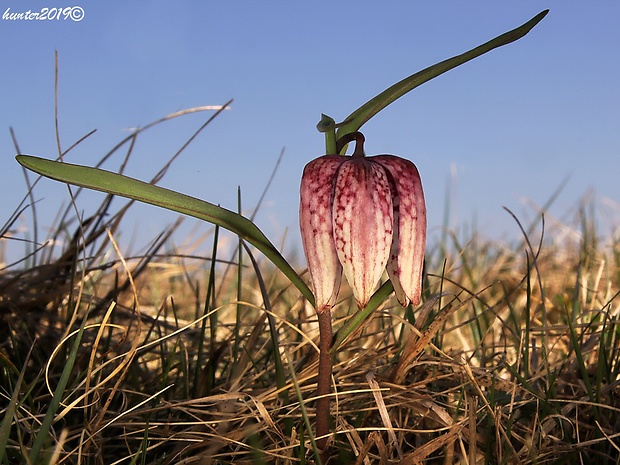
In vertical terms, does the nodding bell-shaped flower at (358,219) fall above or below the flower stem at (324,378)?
above

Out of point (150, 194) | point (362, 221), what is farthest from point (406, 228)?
point (150, 194)

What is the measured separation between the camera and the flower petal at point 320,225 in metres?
1.10

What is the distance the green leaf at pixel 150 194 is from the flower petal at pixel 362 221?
0.10 metres

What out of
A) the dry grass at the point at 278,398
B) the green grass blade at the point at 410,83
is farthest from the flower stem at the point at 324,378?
the green grass blade at the point at 410,83

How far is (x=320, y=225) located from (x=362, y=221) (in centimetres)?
6

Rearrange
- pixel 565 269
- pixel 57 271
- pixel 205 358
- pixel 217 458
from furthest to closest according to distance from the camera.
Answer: pixel 565 269 → pixel 57 271 → pixel 205 358 → pixel 217 458

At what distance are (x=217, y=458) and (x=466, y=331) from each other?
1.98 m

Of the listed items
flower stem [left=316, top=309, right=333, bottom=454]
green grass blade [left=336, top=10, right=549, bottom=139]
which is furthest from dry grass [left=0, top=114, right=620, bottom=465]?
green grass blade [left=336, top=10, right=549, bottom=139]

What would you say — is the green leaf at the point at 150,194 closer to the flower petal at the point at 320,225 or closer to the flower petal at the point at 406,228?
the flower petal at the point at 320,225

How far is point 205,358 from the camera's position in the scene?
201 centimetres

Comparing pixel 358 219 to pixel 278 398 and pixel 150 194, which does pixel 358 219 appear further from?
pixel 278 398

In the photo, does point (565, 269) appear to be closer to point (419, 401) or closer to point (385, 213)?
point (419, 401)

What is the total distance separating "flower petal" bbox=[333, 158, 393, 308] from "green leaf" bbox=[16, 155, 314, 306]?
0.34 feet

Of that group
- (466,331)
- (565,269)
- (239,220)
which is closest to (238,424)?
(239,220)
